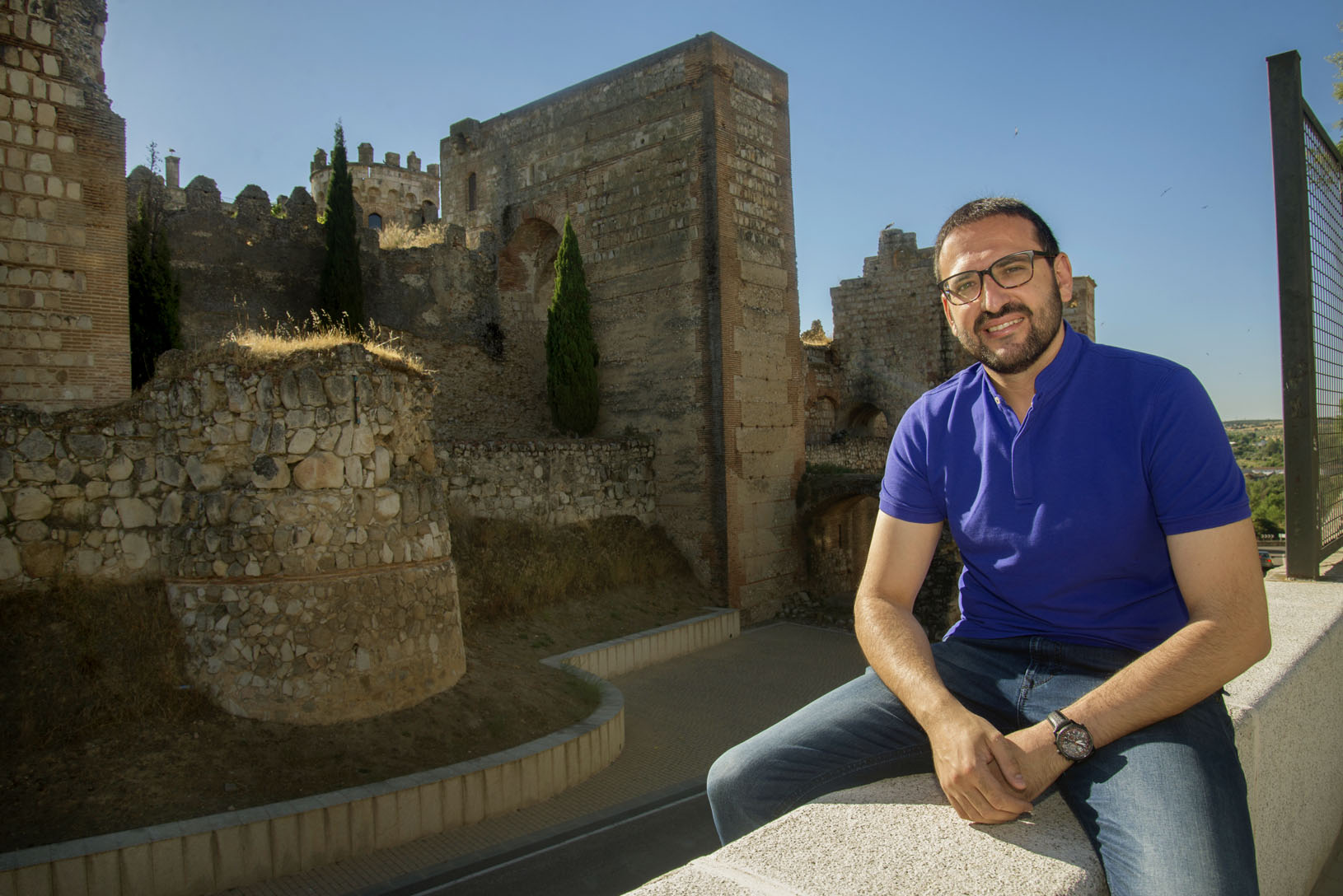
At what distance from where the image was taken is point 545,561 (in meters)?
11.4

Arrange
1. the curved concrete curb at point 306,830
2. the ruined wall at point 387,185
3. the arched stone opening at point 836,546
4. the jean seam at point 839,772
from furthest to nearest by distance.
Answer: the ruined wall at point 387,185 < the arched stone opening at point 836,546 < the curved concrete curb at point 306,830 < the jean seam at point 839,772

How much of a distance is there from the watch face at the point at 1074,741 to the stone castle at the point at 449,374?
18.6 ft

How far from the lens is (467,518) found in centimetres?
1121

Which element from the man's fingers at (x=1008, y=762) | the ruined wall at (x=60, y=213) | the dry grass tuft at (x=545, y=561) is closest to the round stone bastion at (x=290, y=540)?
the ruined wall at (x=60, y=213)

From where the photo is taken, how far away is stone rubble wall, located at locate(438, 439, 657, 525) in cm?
1142

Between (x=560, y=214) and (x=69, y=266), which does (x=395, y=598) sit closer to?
(x=69, y=266)

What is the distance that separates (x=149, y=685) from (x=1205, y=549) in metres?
6.38

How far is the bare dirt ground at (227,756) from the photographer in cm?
509

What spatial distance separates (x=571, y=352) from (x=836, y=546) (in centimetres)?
591

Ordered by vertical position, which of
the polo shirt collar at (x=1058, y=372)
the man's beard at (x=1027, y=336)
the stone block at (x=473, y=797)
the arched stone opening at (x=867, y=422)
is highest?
the arched stone opening at (x=867, y=422)

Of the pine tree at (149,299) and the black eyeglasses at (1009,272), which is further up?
the pine tree at (149,299)

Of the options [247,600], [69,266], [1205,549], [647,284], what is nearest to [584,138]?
[647,284]

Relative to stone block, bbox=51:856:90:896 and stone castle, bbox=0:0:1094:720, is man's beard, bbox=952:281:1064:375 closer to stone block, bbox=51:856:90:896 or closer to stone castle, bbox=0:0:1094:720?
stone block, bbox=51:856:90:896

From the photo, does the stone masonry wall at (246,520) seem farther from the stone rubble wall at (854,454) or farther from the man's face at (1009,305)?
the stone rubble wall at (854,454)
